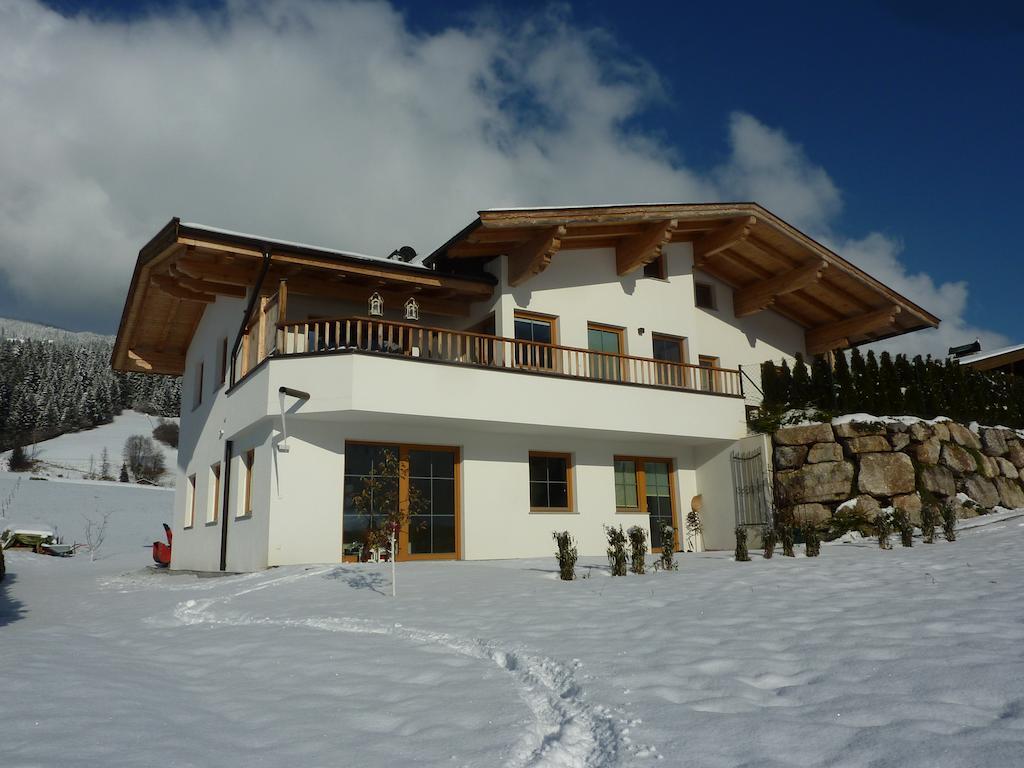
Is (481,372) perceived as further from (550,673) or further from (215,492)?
(550,673)

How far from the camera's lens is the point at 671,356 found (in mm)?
15758

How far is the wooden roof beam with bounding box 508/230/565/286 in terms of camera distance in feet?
42.8

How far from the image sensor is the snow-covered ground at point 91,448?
49.9 m

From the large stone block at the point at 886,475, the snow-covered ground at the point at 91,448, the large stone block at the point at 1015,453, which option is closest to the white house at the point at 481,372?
the large stone block at the point at 886,475

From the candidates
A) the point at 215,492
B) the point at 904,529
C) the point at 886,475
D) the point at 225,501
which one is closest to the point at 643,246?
the point at 886,475

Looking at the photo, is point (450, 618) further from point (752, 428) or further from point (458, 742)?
point (752, 428)

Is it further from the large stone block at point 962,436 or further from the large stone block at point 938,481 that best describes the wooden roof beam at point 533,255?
the large stone block at point 962,436

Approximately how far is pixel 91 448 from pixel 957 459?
186 ft

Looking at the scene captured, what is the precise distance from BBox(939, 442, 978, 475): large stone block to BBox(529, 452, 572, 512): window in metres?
6.64

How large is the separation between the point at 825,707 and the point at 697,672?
900 mm

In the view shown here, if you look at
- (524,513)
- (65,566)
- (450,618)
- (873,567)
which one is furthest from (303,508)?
(65,566)

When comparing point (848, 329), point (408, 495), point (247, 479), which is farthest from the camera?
point (848, 329)

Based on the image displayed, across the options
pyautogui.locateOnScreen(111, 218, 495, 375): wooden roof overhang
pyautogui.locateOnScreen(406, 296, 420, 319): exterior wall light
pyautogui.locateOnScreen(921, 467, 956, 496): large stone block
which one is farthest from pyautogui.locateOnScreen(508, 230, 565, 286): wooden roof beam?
pyautogui.locateOnScreen(921, 467, 956, 496): large stone block

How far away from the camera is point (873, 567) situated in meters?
8.28
